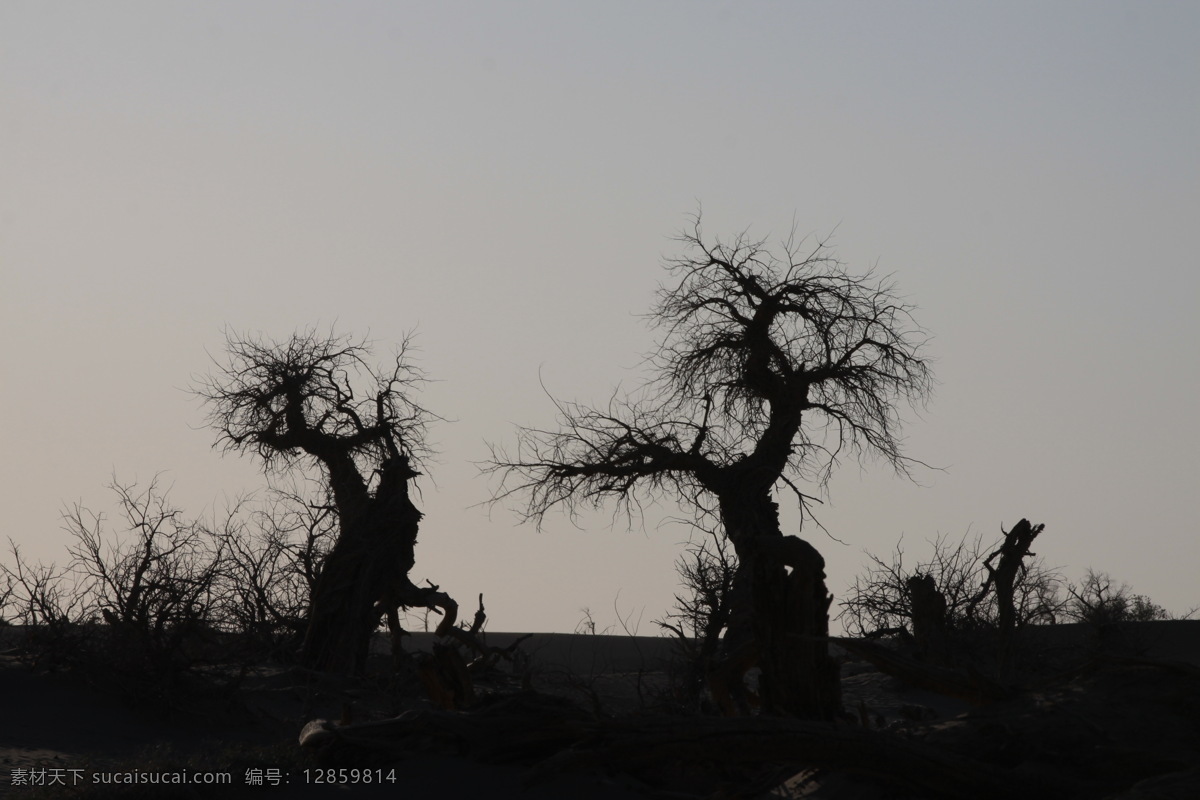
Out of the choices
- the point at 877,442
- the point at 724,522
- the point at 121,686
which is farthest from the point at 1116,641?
the point at 121,686

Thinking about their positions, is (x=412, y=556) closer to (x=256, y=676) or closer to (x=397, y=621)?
(x=397, y=621)

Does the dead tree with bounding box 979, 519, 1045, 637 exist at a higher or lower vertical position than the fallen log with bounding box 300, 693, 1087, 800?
higher

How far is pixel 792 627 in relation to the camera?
8.89 metres

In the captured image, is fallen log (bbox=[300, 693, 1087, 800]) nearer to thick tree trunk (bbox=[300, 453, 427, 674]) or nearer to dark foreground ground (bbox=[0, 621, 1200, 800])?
dark foreground ground (bbox=[0, 621, 1200, 800])

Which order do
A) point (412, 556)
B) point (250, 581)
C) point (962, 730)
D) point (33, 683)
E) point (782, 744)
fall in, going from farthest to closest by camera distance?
point (250, 581) → point (412, 556) → point (33, 683) → point (962, 730) → point (782, 744)

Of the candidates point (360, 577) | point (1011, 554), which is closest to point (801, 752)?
point (1011, 554)

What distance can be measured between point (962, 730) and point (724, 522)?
38.7 feet

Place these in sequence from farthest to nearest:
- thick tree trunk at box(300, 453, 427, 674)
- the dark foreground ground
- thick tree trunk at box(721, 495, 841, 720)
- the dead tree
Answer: thick tree trunk at box(300, 453, 427, 674) < the dead tree < thick tree trunk at box(721, 495, 841, 720) < the dark foreground ground

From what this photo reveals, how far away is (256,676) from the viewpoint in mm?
17141

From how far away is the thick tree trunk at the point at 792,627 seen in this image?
885cm

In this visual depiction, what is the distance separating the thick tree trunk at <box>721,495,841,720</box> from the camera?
8852mm

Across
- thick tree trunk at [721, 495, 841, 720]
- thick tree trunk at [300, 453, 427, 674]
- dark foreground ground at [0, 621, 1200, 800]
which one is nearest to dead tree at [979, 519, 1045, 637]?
dark foreground ground at [0, 621, 1200, 800]

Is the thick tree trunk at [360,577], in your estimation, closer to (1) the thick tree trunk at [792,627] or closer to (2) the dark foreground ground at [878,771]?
(2) the dark foreground ground at [878,771]

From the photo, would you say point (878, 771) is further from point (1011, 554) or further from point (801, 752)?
point (1011, 554)
